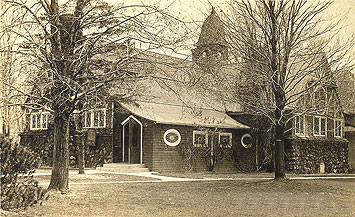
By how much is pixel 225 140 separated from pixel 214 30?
8869mm

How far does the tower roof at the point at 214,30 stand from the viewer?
14.7 m

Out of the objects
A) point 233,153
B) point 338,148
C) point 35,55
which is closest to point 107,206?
point 35,55

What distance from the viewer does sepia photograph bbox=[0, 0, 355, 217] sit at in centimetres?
941

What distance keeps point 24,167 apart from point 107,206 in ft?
6.31

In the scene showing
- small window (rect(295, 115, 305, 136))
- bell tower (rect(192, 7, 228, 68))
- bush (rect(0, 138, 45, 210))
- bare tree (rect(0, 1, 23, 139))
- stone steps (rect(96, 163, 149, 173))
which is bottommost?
stone steps (rect(96, 163, 149, 173))

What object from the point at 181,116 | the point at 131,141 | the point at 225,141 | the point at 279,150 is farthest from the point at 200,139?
the point at 279,150

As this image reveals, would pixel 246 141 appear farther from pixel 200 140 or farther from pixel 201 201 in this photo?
pixel 201 201

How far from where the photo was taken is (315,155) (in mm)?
24266

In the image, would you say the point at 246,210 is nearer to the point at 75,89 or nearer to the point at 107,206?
the point at 107,206

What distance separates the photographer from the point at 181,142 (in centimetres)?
2120

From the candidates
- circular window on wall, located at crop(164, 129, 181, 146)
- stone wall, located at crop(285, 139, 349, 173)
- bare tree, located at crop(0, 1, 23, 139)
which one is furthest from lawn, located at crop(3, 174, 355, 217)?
stone wall, located at crop(285, 139, 349, 173)

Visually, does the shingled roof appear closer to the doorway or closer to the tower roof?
the doorway

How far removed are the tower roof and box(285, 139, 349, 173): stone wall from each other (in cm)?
961

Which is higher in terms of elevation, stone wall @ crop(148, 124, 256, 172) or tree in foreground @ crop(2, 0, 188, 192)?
tree in foreground @ crop(2, 0, 188, 192)
